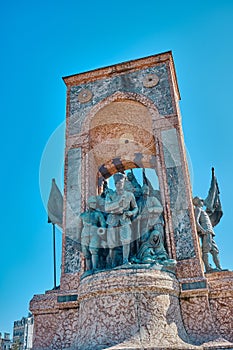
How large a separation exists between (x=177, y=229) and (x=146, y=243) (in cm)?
73

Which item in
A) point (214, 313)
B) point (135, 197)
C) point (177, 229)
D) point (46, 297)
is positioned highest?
point (135, 197)

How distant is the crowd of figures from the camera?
655 cm

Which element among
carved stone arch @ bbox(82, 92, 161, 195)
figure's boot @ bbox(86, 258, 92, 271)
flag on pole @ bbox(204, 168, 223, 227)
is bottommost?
figure's boot @ bbox(86, 258, 92, 271)

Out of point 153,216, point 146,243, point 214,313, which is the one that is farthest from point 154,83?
point 214,313

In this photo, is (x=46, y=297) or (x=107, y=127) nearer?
(x=46, y=297)

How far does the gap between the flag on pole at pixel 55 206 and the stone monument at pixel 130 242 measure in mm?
672

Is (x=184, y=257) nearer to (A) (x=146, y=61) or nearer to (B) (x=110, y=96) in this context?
(B) (x=110, y=96)

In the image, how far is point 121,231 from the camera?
6.59 meters

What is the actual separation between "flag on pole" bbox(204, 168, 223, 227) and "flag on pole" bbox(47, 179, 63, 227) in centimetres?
354

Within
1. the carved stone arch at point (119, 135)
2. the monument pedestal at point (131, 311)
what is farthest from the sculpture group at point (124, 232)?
the carved stone arch at point (119, 135)

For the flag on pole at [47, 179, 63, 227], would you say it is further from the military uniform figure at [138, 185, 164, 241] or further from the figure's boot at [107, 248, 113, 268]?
the military uniform figure at [138, 185, 164, 241]

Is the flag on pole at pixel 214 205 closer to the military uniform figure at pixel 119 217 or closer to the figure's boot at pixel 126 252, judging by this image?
the military uniform figure at pixel 119 217

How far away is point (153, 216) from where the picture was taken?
6973 millimetres

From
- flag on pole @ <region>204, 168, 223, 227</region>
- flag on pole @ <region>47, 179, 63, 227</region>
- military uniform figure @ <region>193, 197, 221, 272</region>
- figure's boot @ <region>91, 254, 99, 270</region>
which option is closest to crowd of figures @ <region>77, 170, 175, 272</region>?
figure's boot @ <region>91, 254, 99, 270</region>
